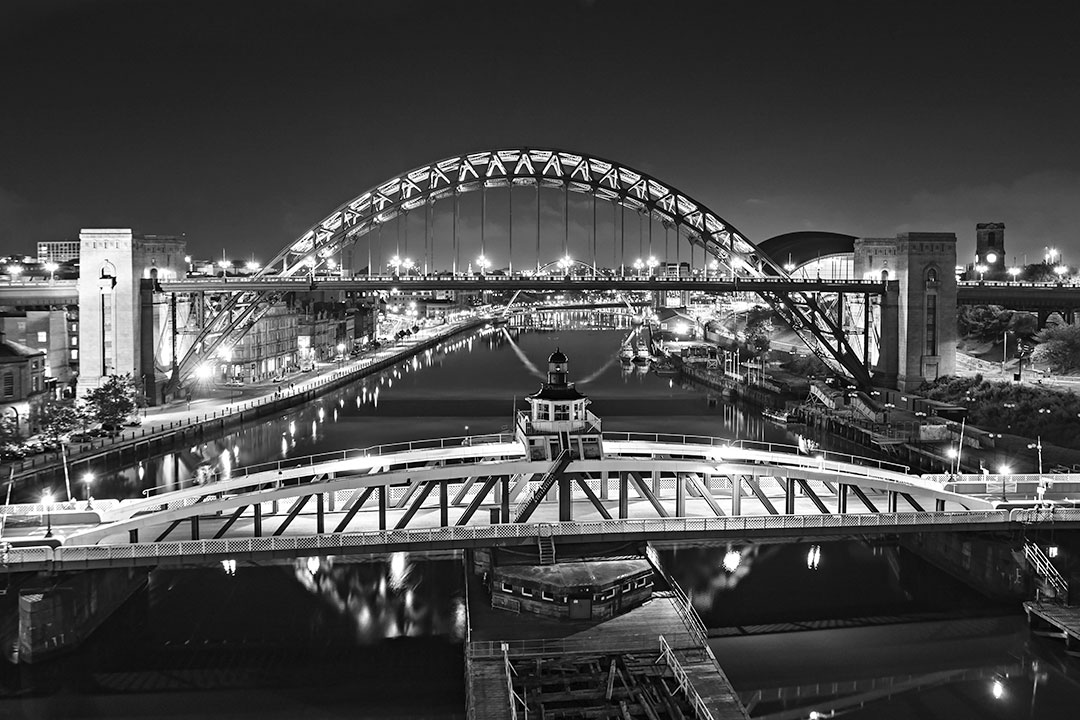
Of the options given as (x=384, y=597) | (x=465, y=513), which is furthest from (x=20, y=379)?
(x=465, y=513)

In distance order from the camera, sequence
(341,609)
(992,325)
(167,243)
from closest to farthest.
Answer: (341,609)
(167,243)
(992,325)

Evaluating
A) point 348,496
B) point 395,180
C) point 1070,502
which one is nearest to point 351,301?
point 395,180

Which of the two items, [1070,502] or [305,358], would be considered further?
[305,358]

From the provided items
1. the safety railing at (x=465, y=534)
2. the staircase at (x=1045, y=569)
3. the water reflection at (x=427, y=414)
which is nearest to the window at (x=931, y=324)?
the water reflection at (x=427, y=414)

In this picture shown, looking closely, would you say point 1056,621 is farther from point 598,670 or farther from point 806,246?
point 806,246

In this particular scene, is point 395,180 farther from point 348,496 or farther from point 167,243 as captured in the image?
point 348,496

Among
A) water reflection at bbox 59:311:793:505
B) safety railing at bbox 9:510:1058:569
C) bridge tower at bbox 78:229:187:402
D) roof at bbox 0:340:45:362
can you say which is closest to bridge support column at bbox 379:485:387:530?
safety railing at bbox 9:510:1058:569

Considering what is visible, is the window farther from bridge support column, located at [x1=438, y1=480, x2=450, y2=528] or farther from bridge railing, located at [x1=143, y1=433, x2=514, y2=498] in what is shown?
bridge support column, located at [x1=438, y1=480, x2=450, y2=528]
